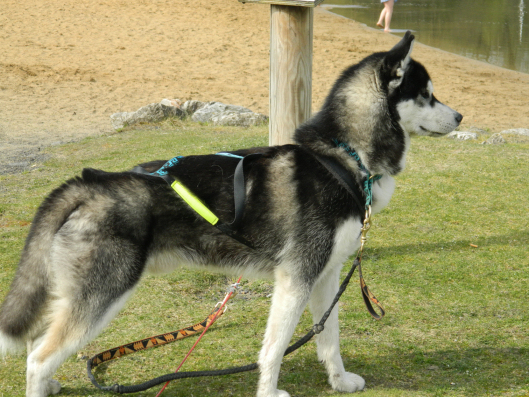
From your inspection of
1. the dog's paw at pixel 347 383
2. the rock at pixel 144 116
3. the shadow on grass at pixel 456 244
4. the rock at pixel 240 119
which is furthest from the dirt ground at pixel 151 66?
the dog's paw at pixel 347 383

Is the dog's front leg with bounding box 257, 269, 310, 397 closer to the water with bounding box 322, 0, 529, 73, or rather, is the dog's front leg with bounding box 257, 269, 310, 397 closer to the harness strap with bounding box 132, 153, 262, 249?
the harness strap with bounding box 132, 153, 262, 249

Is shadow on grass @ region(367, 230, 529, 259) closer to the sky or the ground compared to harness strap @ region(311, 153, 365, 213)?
closer to the ground

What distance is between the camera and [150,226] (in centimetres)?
301

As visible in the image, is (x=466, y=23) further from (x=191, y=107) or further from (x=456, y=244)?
(x=456, y=244)

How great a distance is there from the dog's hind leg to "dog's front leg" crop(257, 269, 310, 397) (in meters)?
0.93

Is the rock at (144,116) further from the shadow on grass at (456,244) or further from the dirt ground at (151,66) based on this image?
the shadow on grass at (456,244)

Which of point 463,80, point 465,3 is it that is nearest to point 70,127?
point 463,80

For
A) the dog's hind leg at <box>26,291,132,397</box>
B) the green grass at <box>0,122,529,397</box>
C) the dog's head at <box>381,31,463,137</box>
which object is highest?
the dog's head at <box>381,31,463,137</box>

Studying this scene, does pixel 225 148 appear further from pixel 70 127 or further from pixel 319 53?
pixel 319 53

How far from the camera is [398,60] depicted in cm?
323

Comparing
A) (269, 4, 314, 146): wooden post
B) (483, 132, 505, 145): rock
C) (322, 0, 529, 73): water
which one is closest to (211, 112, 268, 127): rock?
(483, 132, 505, 145): rock

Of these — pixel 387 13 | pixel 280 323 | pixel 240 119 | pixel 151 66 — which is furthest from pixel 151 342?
pixel 387 13

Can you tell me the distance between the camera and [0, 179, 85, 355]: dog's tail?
2.99 metres

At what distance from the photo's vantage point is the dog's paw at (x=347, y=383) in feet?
11.4
